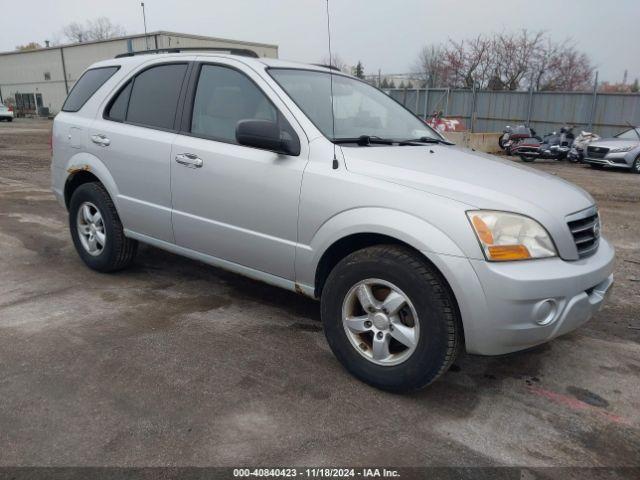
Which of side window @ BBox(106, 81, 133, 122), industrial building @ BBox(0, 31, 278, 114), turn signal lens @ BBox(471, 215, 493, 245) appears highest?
industrial building @ BBox(0, 31, 278, 114)

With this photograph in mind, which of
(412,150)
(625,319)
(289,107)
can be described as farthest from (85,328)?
(625,319)

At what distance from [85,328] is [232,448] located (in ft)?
5.71

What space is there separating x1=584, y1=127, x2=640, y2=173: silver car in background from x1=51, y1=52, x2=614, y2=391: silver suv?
1227cm

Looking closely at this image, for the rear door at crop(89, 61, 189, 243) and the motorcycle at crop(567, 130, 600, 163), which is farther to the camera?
the motorcycle at crop(567, 130, 600, 163)

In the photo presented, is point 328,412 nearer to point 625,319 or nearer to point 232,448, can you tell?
point 232,448

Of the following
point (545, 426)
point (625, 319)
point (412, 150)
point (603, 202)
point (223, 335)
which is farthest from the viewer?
point (603, 202)

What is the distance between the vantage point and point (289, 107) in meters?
3.32

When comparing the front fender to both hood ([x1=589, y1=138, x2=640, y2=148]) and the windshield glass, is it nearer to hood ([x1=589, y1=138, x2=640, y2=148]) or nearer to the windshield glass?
the windshield glass

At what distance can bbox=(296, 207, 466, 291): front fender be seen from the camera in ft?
8.68

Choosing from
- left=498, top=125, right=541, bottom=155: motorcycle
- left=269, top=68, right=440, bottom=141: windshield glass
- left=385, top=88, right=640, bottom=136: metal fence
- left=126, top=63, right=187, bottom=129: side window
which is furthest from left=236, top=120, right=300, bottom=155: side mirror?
left=385, top=88, right=640, bottom=136: metal fence

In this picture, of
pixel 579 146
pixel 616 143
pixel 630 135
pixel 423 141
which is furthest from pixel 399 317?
pixel 579 146

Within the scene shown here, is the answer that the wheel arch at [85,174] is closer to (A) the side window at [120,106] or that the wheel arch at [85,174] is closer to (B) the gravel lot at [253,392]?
(A) the side window at [120,106]

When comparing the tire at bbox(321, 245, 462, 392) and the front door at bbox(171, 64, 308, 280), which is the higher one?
the front door at bbox(171, 64, 308, 280)

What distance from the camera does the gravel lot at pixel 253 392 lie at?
2488 mm
